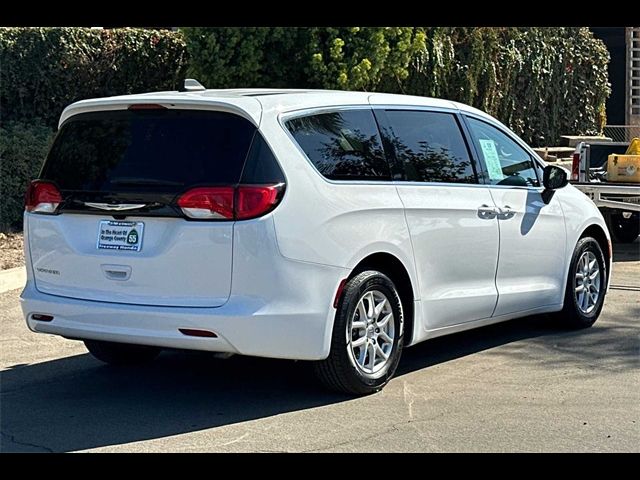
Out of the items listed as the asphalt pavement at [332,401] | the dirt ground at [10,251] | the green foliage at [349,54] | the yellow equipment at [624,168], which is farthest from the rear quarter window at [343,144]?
the green foliage at [349,54]

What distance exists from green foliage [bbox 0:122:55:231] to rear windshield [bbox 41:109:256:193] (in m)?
5.63

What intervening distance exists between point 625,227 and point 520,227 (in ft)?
22.0

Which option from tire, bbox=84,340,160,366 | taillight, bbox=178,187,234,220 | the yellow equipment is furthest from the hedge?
taillight, bbox=178,187,234,220

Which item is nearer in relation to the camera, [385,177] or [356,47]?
[385,177]

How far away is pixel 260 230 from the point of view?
18.2 ft

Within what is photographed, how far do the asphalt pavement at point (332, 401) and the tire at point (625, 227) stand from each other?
5771 mm

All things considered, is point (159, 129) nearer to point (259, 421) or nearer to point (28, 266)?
point (28, 266)

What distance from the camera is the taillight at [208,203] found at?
557 centimetres

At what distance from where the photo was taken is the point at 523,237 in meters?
7.46

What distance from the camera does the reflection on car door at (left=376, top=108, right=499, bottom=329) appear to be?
6566 millimetres

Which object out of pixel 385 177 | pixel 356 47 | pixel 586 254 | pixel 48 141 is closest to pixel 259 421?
pixel 385 177

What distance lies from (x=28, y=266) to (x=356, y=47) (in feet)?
28.4

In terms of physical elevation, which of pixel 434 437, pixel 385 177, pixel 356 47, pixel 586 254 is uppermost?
pixel 356 47

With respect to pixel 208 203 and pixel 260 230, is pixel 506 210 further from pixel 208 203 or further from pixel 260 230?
pixel 208 203
